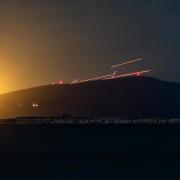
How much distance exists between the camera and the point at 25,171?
64.1 metres

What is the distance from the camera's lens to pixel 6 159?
72062 millimetres

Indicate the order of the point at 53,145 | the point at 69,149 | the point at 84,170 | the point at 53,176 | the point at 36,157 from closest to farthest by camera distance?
the point at 53,176 → the point at 84,170 → the point at 36,157 → the point at 69,149 → the point at 53,145

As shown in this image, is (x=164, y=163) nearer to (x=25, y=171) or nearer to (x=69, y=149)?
(x=25, y=171)

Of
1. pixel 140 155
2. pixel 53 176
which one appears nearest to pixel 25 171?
pixel 53 176

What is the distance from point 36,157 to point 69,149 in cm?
1215

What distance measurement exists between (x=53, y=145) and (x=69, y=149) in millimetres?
7056

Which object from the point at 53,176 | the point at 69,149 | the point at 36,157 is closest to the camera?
the point at 53,176

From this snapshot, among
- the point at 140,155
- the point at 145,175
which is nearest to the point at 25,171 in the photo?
the point at 145,175

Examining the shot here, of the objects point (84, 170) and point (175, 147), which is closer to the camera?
point (84, 170)

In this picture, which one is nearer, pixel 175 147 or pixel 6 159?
pixel 6 159

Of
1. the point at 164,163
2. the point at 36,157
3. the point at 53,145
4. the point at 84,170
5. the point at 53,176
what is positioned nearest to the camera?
the point at 53,176

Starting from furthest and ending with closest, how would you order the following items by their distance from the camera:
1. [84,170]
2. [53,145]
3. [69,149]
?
[53,145], [69,149], [84,170]

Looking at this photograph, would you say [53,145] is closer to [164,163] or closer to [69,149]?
[69,149]

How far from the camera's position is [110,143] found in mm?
99438
